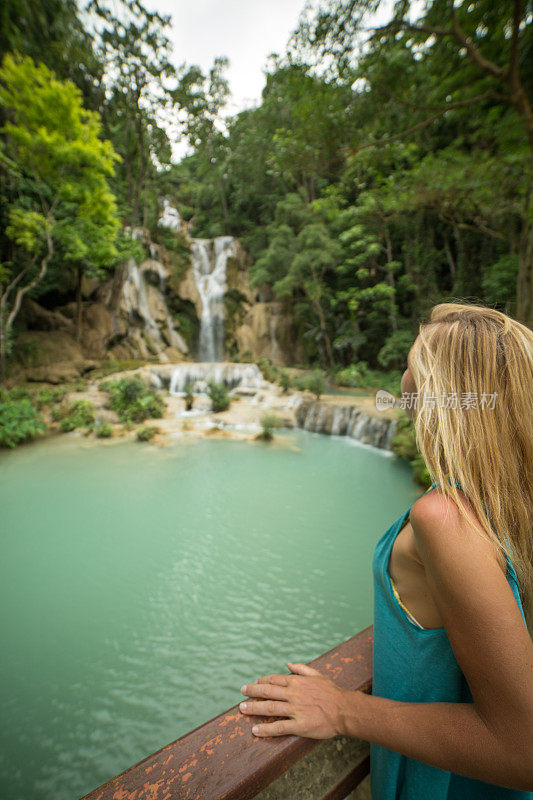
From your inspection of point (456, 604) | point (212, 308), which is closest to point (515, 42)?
point (456, 604)

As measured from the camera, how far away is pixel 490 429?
2.04ft

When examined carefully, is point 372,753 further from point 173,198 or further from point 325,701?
point 173,198

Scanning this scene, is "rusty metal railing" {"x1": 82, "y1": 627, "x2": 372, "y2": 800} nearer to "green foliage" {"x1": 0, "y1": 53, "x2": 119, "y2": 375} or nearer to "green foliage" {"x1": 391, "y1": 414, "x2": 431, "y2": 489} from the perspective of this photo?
"green foliage" {"x1": 391, "y1": 414, "x2": 431, "y2": 489}

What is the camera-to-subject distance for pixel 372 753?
29.9 inches

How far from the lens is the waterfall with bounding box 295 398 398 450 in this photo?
8.10 meters

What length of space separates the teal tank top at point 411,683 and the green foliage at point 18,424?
28.0 ft

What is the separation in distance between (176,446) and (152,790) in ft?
24.6

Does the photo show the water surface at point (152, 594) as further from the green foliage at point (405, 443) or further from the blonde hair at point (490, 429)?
the blonde hair at point (490, 429)

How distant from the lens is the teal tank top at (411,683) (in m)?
0.69

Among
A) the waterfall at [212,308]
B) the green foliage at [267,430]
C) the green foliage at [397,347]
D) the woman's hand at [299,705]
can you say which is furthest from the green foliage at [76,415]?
the green foliage at [397,347]

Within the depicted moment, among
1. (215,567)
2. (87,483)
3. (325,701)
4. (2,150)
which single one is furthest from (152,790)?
(2,150)

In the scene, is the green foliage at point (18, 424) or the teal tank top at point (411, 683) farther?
the green foliage at point (18, 424)

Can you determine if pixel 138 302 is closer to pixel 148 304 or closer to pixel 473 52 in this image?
pixel 148 304

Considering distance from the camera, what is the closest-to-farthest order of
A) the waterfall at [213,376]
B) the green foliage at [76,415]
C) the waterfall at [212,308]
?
1. the green foliage at [76,415]
2. the waterfall at [213,376]
3. the waterfall at [212,308]
